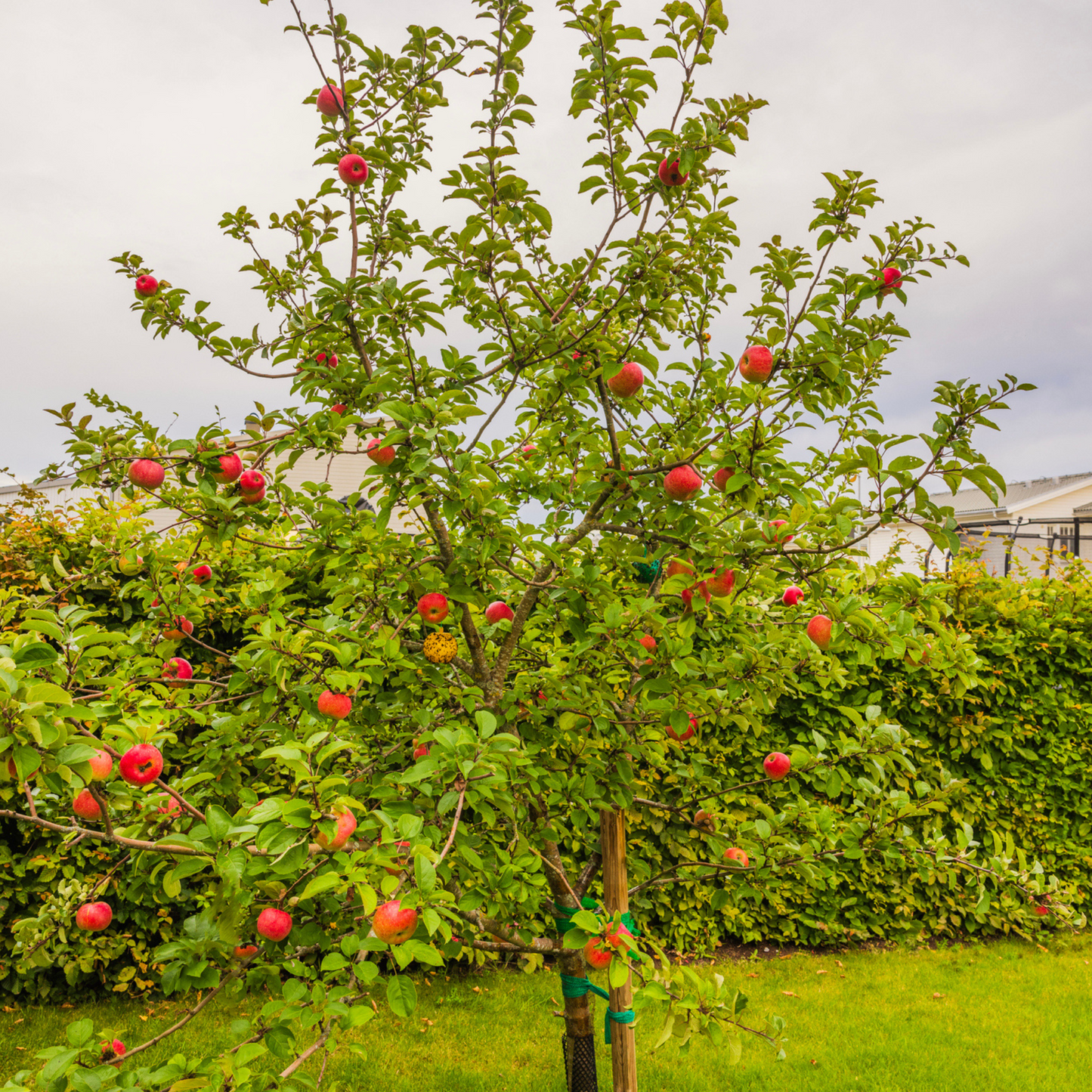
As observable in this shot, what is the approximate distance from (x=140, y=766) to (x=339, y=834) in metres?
0.45

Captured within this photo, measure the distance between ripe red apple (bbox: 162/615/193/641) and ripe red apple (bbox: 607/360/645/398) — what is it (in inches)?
60.2

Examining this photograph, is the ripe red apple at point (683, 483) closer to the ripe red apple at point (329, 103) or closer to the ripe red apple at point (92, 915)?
the ripe red apple at point (329, 103)

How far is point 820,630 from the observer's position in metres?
2.08

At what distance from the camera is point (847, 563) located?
2604mm

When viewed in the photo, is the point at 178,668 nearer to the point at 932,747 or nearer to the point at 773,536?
the point at 773,536

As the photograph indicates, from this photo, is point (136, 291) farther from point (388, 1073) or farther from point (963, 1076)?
point (963, 1076)

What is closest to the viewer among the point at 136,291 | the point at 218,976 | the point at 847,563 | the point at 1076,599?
the point at 218,976

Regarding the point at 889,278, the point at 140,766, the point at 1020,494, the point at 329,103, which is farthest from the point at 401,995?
the point at 1020,494

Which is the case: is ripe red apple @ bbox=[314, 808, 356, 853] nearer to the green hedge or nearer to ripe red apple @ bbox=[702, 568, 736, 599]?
ripe red apple @ bbox=[702, 568, 736, 599]

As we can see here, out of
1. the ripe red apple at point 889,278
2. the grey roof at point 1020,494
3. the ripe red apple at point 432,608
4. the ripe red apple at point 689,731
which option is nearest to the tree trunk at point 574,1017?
the ripe red apple at point 689,731

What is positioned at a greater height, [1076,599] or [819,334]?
[819,334]

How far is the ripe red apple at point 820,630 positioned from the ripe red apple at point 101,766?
168 centimetres

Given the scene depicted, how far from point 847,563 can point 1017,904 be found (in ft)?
5.05

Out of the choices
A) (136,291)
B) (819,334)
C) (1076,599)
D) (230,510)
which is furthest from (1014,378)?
(1076,599)
